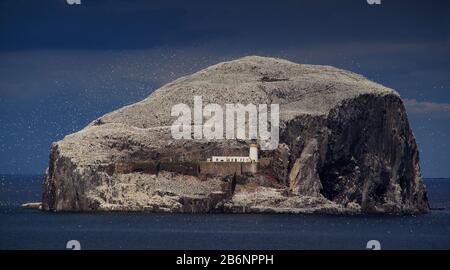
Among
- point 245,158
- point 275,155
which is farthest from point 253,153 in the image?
point 275,155

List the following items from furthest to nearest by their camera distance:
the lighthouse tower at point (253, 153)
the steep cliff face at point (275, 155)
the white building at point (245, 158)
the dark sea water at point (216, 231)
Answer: the white building at point (245, 158)
the lighthouse tower at point (253, 153)
the steep cliff face at point (275, 155)
the dark sea water at point (216, 231)

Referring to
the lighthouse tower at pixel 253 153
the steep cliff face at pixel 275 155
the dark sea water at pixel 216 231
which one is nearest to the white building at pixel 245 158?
the lighthouse tower at pixel 253 153

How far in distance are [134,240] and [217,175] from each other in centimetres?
3160

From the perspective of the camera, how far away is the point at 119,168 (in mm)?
127938

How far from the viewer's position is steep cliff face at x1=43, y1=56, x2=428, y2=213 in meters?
126

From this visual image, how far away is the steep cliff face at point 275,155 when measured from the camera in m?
126

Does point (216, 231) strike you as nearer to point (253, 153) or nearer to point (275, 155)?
point (253, 153)

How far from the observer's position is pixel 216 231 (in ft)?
345

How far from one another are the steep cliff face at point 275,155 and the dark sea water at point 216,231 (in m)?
3.44

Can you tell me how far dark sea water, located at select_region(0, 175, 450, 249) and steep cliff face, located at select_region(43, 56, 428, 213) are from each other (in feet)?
11.3

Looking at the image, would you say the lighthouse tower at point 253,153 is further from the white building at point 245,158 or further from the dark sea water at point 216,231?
the dark sea water at point 216,231
